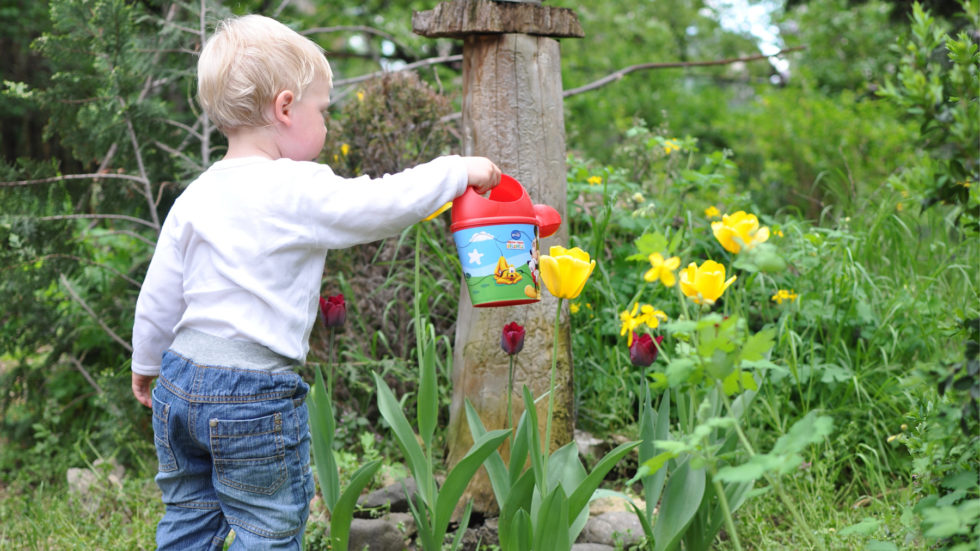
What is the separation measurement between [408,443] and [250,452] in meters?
0.43

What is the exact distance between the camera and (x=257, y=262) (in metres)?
1.64

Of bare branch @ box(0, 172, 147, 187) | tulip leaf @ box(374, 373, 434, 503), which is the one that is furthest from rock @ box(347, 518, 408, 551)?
bare branch @ box(0, 172, 147, 187)

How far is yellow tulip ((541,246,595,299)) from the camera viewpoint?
1.60m

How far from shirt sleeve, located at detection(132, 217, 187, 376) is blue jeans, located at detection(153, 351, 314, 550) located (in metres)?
0.14

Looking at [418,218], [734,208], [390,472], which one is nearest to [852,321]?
[734,208]

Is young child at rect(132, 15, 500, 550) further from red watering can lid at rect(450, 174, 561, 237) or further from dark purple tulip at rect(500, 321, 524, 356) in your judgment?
dark purple tulip at rect(500, 321, 524, 356)

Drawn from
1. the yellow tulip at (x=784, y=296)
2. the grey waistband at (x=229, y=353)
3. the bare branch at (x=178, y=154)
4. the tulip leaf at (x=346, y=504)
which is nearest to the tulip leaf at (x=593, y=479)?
the tulip leaf at (x=346, y=504)

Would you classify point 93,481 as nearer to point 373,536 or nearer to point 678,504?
point 373,536

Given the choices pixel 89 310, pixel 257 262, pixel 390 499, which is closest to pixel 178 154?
pixel 89 310

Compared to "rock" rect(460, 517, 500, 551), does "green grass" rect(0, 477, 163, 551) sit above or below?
below

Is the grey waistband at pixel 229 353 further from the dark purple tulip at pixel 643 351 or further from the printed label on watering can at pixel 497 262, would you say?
the dark purple tulip at pixel 643 351

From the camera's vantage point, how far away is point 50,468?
316cm

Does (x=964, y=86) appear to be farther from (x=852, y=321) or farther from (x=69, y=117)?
(x=69, y=117)

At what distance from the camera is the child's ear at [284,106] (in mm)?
1696
